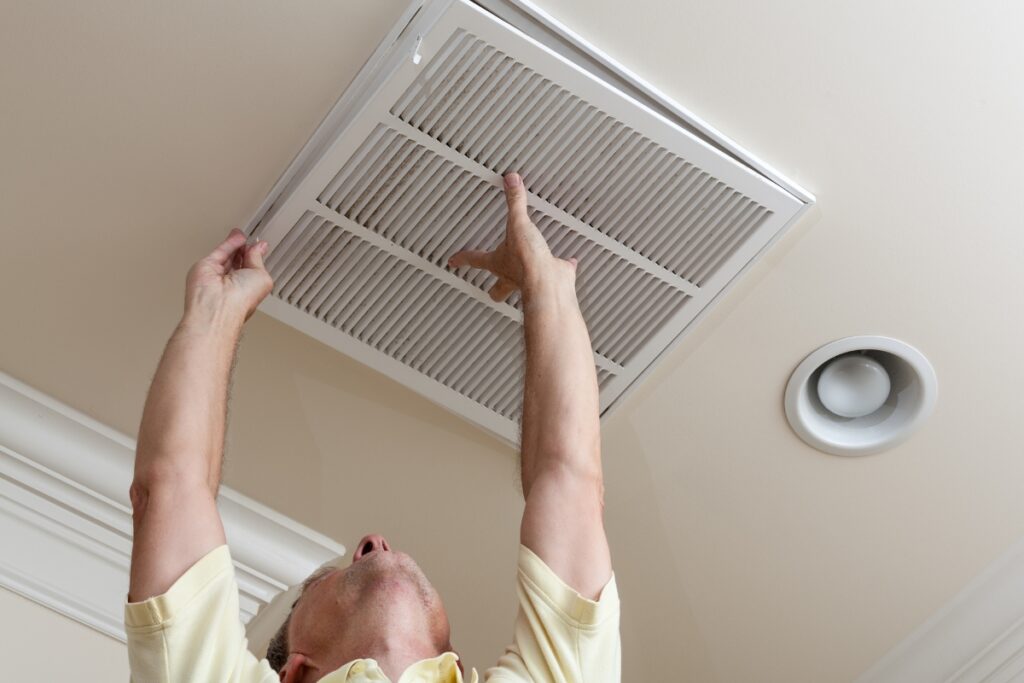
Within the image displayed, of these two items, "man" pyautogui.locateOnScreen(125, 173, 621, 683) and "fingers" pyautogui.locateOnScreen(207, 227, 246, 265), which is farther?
"fingers" pyautogui.locateOnScreen(207, 227, 246, 265)

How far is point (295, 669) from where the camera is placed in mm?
1380

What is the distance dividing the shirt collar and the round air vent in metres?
0.61

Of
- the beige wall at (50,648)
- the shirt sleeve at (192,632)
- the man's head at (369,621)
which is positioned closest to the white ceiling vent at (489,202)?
the man's head at (369,621)

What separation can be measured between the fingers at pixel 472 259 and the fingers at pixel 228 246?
0.25m

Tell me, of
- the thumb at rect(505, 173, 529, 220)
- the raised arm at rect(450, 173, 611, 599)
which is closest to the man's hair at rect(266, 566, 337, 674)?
the raised arm at rect(450, 173, 611, 599)

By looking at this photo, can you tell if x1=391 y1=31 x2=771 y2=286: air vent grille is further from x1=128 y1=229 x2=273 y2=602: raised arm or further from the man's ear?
the man's ear

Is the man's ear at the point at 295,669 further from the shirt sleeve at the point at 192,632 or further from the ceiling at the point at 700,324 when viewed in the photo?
the ceiling at the point at 700,324

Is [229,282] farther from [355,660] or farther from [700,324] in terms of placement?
[700,324]

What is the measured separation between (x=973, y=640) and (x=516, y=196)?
998 millimetres

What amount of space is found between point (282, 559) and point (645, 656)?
576 mm

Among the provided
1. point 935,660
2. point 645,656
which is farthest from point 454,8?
point 935,660

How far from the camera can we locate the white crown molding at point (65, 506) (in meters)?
1.73

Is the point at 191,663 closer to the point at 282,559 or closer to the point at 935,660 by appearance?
the point at 282,559

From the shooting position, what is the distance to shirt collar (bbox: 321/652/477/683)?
122 centimetres
